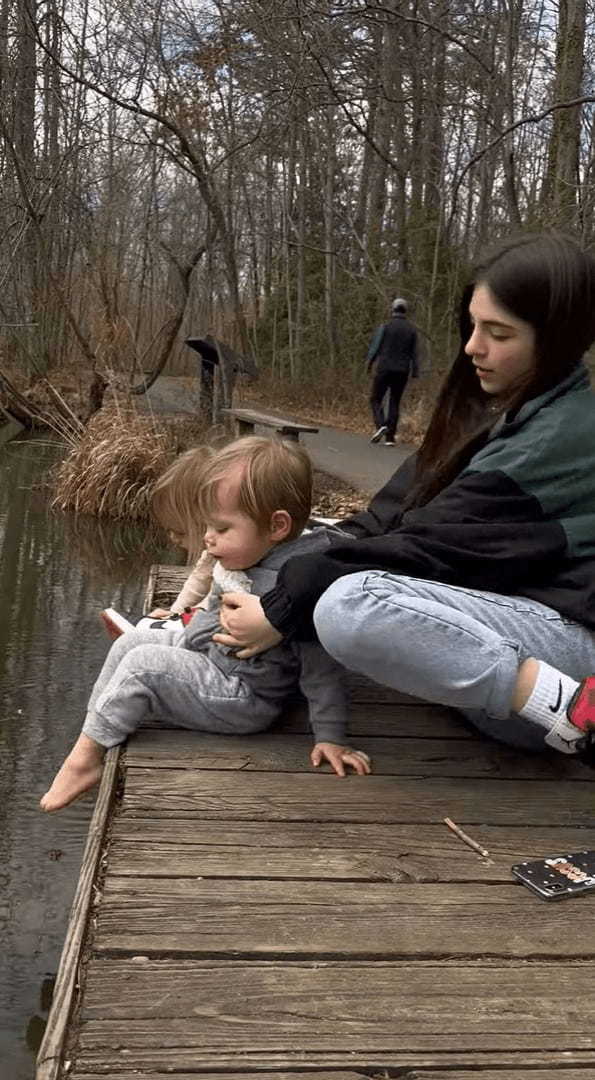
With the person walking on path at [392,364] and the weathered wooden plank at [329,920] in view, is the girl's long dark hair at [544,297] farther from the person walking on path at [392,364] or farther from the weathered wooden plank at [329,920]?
the person walking on path at [392,364]

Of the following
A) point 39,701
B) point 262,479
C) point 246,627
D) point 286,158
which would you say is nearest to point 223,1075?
point 246,627

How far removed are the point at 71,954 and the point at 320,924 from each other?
380 mm

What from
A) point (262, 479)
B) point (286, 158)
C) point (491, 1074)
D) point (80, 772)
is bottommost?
point (80, 772)

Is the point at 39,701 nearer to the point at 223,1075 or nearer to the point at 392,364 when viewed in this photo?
the point at 223,1075

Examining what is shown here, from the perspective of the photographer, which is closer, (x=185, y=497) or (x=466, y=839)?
(x=466, y=839)

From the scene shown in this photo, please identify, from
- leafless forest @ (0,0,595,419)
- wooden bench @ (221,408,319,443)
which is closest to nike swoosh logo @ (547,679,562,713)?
wooden bench @ (221,408,319,443)

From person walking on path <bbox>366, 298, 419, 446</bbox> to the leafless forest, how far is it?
1.54m

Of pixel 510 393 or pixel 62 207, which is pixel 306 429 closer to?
pixel 510 393

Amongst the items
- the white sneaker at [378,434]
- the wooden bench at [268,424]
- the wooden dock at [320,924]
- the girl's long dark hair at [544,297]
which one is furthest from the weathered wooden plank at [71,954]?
the white sneaker at [378,434]

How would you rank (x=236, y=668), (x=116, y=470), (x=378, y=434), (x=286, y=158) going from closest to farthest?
(x=236, y=668) → (x=116, y=470) → (x=378, y=434) → (x=286, y=158)

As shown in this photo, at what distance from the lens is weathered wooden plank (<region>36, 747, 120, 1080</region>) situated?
1.35 m

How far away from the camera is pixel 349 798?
2.21 metres

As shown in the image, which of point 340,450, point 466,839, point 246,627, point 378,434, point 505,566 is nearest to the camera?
point 466,839

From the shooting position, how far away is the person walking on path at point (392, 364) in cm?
1253
